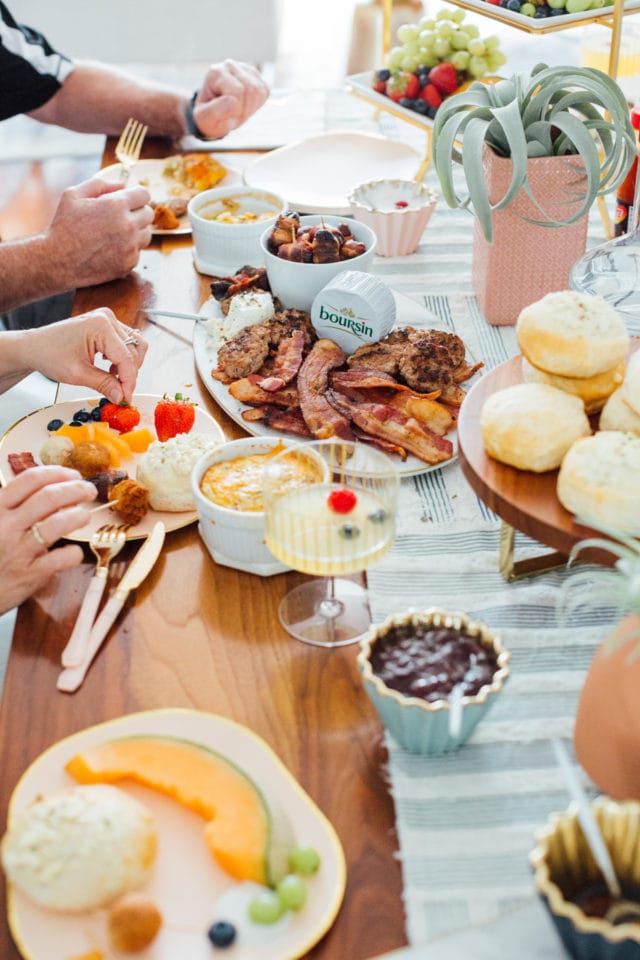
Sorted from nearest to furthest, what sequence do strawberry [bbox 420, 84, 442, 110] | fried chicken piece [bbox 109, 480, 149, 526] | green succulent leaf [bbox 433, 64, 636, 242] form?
fried chicken piece [bbox 109, 480, 149, 526] < green succulent leaf [bbox 433, 64, 636, 242] < strawberry [bbox 420, 84, 442, 110]

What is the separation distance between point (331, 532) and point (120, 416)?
0.51m

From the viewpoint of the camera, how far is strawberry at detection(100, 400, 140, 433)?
4.70 ft

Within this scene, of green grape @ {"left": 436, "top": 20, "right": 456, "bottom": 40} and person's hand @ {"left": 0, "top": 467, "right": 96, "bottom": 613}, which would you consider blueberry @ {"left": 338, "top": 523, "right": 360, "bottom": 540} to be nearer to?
person's hand @ {"left": 0, "top": 467, "right": 96, "bottom": 613}

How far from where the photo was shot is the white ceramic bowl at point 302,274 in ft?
5.28

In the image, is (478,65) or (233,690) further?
(478,65)

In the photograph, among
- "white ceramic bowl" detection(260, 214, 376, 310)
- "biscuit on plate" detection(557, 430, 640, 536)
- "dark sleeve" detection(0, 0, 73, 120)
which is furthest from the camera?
"dark sleeve" detection(0, 0, 73, 120)

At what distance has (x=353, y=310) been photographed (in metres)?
Result: 1.52

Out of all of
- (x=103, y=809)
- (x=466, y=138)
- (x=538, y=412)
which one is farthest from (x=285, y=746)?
(x=466, y=138)

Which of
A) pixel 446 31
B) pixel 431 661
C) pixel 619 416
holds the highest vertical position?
pixel 446 31

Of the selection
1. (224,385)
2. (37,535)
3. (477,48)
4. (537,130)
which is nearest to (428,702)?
(37,535)

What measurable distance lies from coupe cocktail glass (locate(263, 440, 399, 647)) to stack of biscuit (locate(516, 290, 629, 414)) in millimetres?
217

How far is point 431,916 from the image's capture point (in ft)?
2.75

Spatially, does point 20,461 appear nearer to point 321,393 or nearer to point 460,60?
point 321,393

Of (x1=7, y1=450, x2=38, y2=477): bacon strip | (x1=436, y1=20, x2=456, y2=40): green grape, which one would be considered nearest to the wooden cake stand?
(x1=7, y1=450, x2=38, y2=477): bacon strip
